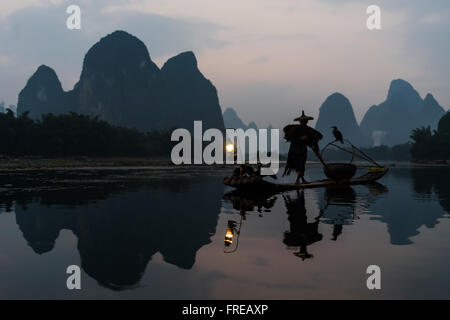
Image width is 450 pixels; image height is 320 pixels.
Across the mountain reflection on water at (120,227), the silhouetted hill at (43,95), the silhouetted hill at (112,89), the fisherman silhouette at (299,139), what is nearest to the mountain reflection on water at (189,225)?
the mountain reflection on water at (120,227)

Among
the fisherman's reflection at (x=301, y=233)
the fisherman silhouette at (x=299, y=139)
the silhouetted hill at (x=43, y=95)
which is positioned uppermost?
the silhouetted hill at (x=43, y=95)

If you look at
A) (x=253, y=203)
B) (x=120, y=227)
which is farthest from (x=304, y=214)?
(x=120, y=227)

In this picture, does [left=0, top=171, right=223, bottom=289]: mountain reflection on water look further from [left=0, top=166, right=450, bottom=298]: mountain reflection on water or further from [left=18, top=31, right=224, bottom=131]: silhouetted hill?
[left=18, top=31, right=224, bottom=131]: silhouetted hill

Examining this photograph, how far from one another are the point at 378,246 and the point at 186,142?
89.9 m

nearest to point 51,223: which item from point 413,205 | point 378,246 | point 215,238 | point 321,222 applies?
point 215,238

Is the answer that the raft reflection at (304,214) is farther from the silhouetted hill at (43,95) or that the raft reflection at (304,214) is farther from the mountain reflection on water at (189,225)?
the silhouetted hill at (43,95)

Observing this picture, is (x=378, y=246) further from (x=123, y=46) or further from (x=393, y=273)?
(x=123, y=46)

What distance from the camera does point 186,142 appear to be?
95.9m

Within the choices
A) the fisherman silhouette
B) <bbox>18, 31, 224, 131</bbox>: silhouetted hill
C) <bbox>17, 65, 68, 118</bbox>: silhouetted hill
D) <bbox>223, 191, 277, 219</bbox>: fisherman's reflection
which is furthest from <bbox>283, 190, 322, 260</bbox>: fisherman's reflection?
<bbox>17, 65, 68, 118</bbox>: silhouetted hill

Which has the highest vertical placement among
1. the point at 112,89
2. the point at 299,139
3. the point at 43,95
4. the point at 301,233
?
the point at 112,89

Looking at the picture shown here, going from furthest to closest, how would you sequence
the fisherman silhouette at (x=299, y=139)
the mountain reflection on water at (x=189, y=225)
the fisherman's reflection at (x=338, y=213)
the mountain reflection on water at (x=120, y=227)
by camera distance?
the fisherman silhouette at (x=299, y=139) < the fisherman's reflection at (x=338, y=213) < the mountain reflection on water at (x=189, y=225) < the mountain reflection on water at (x=120, y=227)

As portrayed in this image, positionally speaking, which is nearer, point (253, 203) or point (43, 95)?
point (253, 203)

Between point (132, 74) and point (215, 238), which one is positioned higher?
point (132, 74)

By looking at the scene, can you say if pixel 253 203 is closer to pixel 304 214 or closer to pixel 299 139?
pixel 304 214
